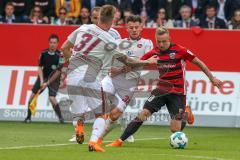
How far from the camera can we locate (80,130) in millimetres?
15297

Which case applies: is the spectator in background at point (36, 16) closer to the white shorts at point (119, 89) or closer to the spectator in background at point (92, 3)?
the spectator in background at point (92, 3)

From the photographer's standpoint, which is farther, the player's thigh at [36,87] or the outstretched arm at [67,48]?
the player's thigh at [36,87]

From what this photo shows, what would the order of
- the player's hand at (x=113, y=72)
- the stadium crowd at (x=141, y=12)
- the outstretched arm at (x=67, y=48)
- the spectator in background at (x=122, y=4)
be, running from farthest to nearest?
1. the spectator in background at (x=122, y=4)
2. the stadium crowd at (x=141, y=12)
3. the player's hand at (x=113, y=72)
4. the outstretched arm at (x=67, y=48)

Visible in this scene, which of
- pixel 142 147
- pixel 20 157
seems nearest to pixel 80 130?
pixel 142 147

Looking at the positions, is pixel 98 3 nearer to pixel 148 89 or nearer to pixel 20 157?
pixel 148 89

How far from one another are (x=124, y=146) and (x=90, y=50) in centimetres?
217

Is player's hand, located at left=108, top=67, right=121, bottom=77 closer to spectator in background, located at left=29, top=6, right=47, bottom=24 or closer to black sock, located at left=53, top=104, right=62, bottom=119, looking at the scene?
black sock, located at left=53, top=104, right=62, bottom=119

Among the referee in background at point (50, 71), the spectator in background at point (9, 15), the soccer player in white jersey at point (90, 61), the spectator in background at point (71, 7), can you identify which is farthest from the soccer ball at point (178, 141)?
the spectator in background at point (9, 15)

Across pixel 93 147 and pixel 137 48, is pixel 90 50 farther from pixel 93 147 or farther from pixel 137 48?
pixel 137 48

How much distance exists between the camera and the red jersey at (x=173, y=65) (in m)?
15.9

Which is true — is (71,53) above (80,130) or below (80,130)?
above

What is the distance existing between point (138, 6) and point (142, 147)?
1164cm

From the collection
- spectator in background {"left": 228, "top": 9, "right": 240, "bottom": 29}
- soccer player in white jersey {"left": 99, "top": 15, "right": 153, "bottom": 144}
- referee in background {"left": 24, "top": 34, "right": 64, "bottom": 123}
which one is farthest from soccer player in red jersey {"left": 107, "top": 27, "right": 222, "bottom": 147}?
spectator in background {"left": 228, "top": 9, "right": 240, "bottom": 29}

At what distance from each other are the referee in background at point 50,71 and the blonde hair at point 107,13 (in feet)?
27.6
